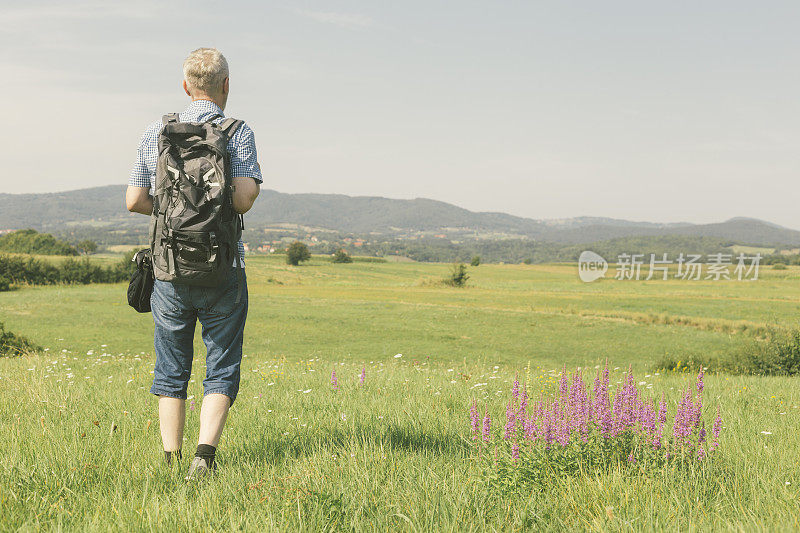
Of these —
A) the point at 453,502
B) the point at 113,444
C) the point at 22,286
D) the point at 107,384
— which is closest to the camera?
the point at 453,502

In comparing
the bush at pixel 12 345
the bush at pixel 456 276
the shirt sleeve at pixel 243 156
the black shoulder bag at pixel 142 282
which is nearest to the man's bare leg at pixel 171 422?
the black shoulder bag at pixel 142 282

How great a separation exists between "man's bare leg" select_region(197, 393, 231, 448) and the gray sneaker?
13 centimetres

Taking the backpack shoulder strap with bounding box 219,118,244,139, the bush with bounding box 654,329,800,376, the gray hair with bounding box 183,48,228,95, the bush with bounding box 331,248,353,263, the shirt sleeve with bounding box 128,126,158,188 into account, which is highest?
the gray hair with bounding box 183,48,228,95

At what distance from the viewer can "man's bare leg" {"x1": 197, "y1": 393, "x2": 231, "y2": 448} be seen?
3.82 metres

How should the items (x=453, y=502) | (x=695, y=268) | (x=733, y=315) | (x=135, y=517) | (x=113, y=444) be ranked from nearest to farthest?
1. (x=135, y=517)
2. (x=453, y=502)
3. (x=113, y=444)
4. (x=733, y=315)
5. (x=695, y=268)

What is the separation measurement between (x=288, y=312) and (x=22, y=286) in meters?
34.5

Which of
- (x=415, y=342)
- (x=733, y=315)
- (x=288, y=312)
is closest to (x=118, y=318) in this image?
(x=288, y=312)

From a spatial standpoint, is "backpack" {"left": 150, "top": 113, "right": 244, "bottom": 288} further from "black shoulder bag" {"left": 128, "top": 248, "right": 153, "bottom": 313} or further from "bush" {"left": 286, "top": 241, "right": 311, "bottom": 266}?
"bush" {"left": 286, "top": 241, "right": 311, "bottom": 266}

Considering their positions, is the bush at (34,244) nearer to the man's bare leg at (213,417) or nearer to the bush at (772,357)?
the bush at (772,357)

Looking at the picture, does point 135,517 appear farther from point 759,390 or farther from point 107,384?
point 759,390

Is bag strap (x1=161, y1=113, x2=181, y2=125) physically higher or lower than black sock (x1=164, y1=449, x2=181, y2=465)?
higher

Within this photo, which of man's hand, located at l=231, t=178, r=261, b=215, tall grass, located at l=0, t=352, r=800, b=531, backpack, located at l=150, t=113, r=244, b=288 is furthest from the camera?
man's hand, located at l=231, t=178, r=261, b=215

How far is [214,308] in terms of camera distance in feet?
12.7

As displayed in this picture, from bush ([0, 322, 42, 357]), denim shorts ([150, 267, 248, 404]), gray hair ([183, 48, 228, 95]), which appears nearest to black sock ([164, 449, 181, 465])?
denim shorts ([150, 267, 248, 404])
